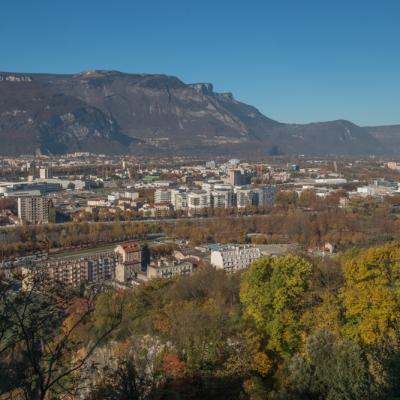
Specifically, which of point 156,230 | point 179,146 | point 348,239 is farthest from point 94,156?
point 348,239

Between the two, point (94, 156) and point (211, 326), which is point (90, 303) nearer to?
point (211, 326)

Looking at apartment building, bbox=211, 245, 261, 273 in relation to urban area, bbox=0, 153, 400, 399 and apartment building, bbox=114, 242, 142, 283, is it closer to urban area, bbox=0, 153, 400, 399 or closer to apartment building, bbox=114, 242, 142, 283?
urban area, bbox=0, 153, 400, 399

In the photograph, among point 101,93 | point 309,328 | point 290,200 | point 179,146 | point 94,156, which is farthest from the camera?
point 101,93

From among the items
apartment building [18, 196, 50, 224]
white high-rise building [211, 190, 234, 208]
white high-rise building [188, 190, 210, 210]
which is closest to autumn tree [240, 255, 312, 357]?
apartment building [18, 196, 50, 224]

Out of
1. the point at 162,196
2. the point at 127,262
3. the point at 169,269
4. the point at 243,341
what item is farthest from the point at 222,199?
the point at 243,341

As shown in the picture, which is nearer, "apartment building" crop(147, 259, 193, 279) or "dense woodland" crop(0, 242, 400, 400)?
"dense woodland" crop(0, 242, 400, 400)

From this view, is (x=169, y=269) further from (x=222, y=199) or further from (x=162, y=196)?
(x=162, y=196)

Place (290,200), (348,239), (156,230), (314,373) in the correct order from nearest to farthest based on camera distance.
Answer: (314,373)
(348,239)
(156,230)
(290,200)
